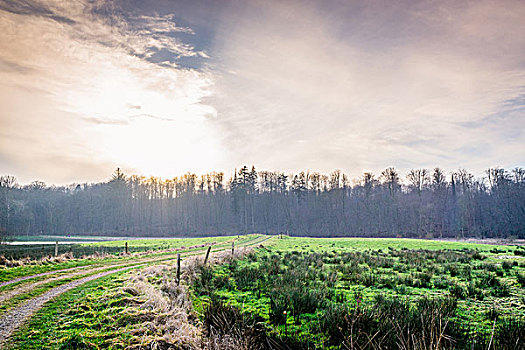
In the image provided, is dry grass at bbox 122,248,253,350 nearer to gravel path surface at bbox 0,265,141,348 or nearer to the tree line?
gravel path surface at bbox 0,265,141,348

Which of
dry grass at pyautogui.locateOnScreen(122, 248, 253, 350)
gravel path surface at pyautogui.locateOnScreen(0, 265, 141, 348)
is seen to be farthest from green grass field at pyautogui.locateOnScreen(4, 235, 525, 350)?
gravel path surface at pyautogui.locateOnScreen(0, 265, 141, 348)

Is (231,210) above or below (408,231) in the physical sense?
above

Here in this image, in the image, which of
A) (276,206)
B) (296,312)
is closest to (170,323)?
(296,312)

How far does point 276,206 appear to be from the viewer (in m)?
79.6

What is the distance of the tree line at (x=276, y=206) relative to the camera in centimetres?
5996

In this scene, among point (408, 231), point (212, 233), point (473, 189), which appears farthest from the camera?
point (212, 233)

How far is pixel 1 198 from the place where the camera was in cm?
7188

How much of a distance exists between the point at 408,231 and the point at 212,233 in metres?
44.2

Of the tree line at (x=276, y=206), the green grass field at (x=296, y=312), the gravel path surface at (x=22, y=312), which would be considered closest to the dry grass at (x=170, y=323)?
the green grass field at (x=296, y=312)

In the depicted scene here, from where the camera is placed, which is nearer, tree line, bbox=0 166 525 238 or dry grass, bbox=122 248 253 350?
dry grass, bbox=122 248 253 350

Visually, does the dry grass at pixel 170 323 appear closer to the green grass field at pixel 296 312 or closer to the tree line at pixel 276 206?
the green grass field at pixel 296 312

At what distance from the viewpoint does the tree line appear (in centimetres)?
5996

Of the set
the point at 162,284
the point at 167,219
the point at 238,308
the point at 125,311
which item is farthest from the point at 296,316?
the point at 167,219

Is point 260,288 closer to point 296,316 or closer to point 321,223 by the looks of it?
point 296,316
